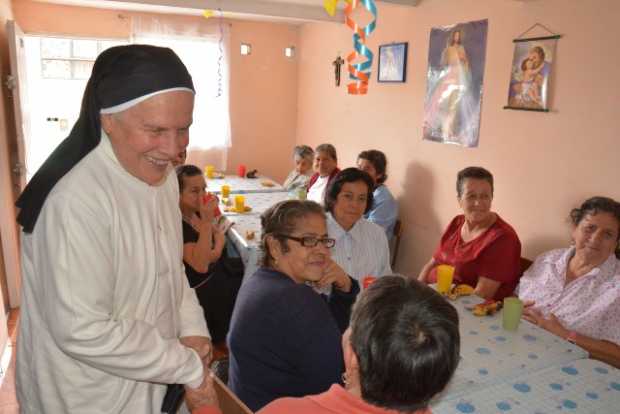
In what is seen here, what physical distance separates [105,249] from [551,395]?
125 cm

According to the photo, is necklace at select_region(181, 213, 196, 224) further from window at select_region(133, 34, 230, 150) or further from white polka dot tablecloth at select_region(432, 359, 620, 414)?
window at select_region(133, 34, 230, 150)

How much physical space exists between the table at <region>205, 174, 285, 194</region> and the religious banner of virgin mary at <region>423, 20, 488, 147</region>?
1.68m

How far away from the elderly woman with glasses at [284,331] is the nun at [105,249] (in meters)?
0.34

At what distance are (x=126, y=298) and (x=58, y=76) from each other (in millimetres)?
5618

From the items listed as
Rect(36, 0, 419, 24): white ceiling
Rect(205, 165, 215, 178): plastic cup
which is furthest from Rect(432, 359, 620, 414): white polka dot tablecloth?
Rect(205, 165, 215, 178): plastic cup

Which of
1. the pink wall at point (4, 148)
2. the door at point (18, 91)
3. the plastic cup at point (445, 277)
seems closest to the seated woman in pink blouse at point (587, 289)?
the plastic cup at point (445, 277)

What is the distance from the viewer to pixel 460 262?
2488 mm

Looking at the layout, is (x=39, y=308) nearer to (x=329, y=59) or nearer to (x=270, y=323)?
(x=270, y=323)

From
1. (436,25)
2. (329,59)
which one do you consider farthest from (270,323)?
(329,59)

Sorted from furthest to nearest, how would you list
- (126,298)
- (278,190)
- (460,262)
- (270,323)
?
(278,190), (460,262), (270,323), (126,298)

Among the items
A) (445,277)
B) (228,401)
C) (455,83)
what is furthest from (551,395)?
(455,83)

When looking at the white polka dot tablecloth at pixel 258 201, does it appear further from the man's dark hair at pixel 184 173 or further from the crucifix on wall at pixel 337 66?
the crucifix on wall at pixel 337 66

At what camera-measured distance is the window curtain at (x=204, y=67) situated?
16.6 ft

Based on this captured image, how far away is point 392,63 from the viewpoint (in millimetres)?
3857
